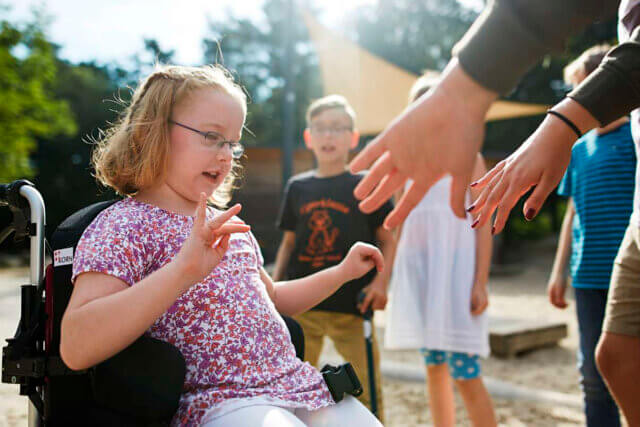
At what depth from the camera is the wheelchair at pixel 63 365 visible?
1211 millimetres

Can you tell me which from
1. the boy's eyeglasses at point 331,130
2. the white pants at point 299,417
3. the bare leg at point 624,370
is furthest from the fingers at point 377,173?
the boy's eyeglasses at point 331,130

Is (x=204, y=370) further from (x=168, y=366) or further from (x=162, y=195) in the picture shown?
(x=162, y=195)

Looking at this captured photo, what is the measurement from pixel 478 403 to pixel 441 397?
181mm

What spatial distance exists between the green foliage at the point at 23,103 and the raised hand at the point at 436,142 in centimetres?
1461

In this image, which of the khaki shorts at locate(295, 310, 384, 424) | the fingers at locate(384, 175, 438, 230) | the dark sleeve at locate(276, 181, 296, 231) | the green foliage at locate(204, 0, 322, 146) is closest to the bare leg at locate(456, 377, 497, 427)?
the khaki shorts at locate(295, 310, 384, 424)

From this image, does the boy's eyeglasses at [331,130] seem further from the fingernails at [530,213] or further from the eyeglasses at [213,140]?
the fingernails at [530,213]

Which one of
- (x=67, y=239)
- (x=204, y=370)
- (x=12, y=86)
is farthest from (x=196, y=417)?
(x=12, y=86)

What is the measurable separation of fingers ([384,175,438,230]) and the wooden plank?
3.52 m

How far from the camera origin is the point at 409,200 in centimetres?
131

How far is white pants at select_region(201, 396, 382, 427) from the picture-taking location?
1205 millimetres

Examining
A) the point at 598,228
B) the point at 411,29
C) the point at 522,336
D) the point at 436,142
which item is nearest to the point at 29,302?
the point at 436,142

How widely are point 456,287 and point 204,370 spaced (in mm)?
1742

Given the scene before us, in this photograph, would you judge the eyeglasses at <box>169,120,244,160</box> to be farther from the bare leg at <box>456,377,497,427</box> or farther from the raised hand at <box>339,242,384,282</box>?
the bare leg at <box>456,377,497,427</box>

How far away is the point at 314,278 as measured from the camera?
5.80 feet
